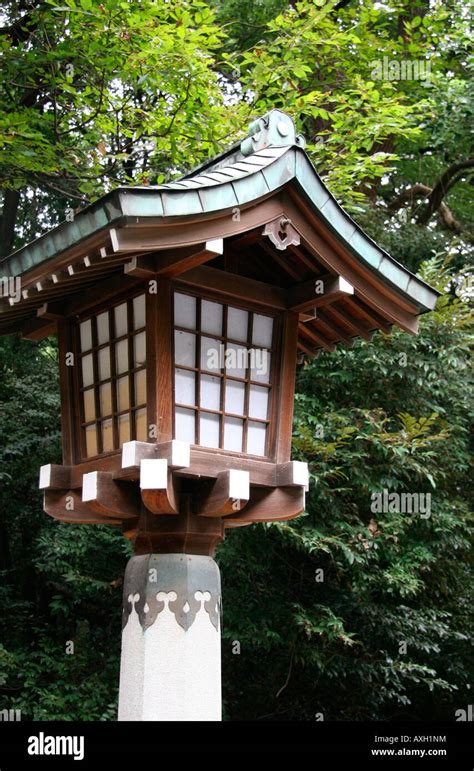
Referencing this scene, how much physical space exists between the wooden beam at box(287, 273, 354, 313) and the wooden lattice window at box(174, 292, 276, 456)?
17 centimetres

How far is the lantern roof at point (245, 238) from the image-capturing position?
362 cm

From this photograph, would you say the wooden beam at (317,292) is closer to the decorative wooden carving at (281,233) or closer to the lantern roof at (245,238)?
the lantern roof at (245,238)

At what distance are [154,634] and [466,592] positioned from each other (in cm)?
633

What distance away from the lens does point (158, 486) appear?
3773mm

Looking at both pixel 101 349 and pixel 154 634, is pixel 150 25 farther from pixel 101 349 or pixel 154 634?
pixel 154 634

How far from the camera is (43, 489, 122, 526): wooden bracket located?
4406 millimetres

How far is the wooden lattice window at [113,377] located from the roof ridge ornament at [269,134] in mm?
1013

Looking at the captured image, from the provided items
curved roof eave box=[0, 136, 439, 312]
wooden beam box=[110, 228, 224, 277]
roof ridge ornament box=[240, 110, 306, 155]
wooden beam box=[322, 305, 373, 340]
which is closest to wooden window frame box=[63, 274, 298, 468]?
wooden beam box=[110, 228, 224, 277]

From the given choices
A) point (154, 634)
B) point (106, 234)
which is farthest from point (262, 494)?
point (106, 234)

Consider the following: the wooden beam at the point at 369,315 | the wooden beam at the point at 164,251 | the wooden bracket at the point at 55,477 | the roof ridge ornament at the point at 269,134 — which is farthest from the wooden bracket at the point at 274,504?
the roof ridge ornament at the point at 269,134

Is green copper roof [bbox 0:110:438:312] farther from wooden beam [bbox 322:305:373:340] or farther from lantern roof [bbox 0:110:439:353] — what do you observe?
wooden beam [bbox 322:305:373:340]

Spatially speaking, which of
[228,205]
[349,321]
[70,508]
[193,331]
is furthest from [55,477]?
[349,321]

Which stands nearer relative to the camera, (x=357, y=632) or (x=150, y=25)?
(x=150, y=25)

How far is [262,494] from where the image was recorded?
170 inches
